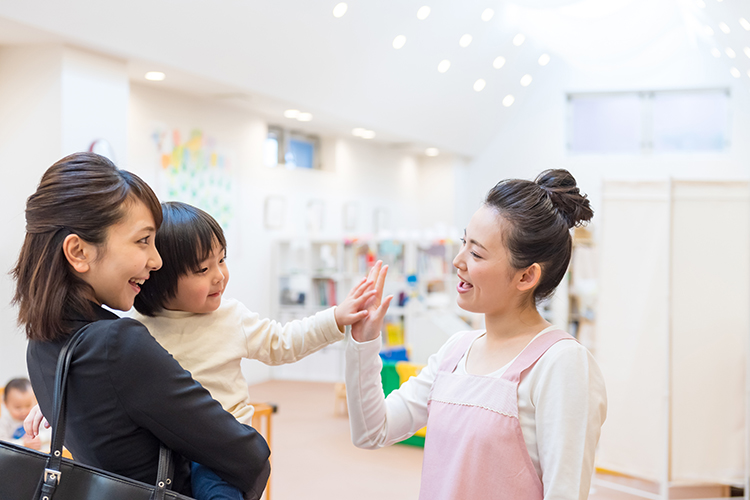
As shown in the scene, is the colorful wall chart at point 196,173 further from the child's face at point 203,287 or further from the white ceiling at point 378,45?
the child's face at point 203,287

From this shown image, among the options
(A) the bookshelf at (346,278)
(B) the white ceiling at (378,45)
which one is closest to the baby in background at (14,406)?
(B) the white ceiling at (378,45)

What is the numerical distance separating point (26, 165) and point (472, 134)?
7.22 metres

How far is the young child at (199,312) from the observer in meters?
1.41

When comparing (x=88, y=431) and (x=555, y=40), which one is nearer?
(x=88, y=431)

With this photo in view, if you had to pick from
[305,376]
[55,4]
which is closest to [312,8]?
[55,4]

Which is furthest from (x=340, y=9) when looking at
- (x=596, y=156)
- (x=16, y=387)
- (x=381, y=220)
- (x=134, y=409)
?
(x=596, y=156)

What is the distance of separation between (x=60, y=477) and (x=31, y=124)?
4194 mm

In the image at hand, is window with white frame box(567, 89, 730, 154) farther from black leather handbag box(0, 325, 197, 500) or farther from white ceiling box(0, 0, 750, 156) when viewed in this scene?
black leather handbag box(0, 325, 197, 500)

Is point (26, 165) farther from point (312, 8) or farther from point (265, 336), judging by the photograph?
point (265, 336)

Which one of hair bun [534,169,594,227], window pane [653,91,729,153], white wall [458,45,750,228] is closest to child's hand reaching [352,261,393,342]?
hair bun [534,169,594,227]

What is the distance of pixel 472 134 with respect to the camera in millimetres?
10539

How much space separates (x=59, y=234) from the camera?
112 cm

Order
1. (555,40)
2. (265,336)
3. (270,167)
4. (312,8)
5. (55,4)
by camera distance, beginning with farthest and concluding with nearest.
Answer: (555,40)
(270,167)
(312,8)
(55,4)
(265,336)

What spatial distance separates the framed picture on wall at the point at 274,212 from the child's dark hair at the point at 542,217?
22.1 ft
